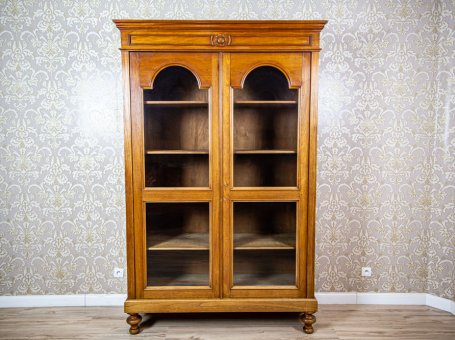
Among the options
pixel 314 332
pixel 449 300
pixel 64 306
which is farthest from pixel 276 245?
pixel 64 306

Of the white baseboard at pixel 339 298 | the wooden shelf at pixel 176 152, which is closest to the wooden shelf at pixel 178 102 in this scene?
the wooden shelf at pixel 176 152

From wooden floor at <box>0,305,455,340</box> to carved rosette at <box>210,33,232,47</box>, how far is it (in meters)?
1.86

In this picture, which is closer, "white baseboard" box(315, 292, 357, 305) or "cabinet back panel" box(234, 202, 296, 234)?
"cabinet back panel" box(234, 202, 296, 234)

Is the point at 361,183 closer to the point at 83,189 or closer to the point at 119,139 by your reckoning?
the point at 119,139

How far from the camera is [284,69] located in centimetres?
213

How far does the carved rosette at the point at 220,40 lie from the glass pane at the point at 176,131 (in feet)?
0.80

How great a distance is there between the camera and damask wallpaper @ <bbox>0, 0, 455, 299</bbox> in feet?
8.33

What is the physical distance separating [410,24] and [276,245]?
1915 mm

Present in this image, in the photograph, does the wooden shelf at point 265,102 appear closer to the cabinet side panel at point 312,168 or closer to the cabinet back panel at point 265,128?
the cabinet back panel at point 265,128

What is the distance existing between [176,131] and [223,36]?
66 cm

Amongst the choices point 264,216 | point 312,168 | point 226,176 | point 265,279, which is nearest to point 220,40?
point 226,176

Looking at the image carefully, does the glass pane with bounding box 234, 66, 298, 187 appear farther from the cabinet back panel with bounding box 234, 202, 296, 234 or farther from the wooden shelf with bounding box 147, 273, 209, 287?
the wooden shelf with bounding box 147, 273, 209, 287

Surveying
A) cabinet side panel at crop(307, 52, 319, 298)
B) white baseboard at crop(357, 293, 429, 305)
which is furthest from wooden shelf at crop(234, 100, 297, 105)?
white baseboard at crop(357, 293, 429, 305)

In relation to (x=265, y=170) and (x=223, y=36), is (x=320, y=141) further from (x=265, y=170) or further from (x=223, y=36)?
(x=223, y=36)
